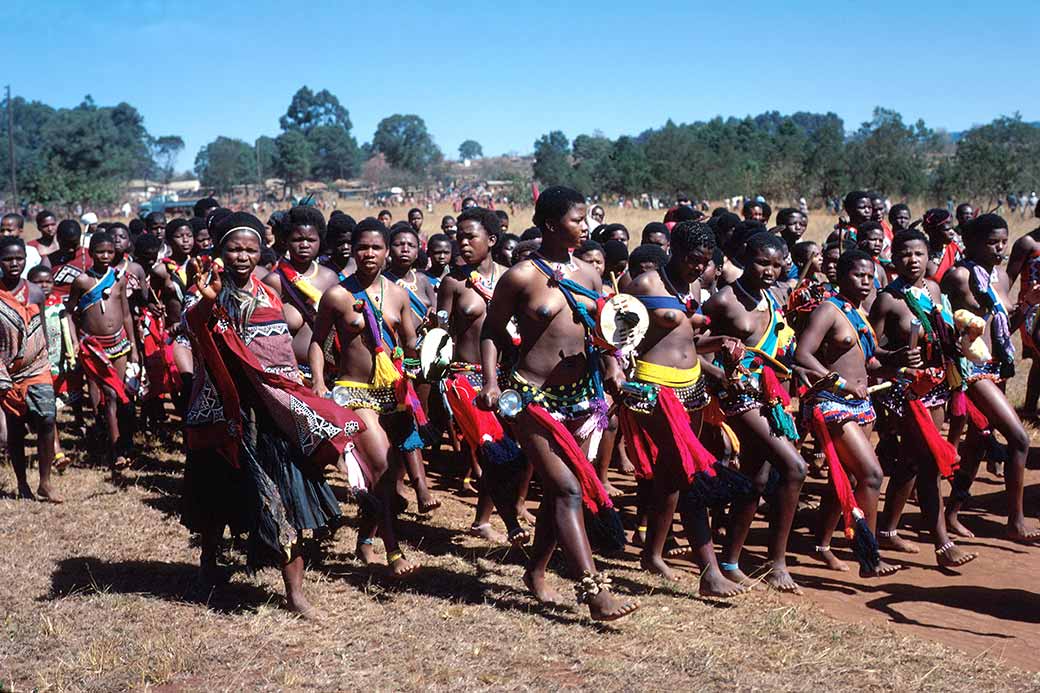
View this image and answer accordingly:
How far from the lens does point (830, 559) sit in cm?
677

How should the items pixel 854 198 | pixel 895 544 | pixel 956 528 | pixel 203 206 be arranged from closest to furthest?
pixel 895 544 < pixel 956 528 < pixel 854 198 < pixel 203 206

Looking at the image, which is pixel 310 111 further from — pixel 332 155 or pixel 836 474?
pixel 836 474

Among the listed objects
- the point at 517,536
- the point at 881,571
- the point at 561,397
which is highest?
the point at 561,397

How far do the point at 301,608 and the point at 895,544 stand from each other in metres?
3.94

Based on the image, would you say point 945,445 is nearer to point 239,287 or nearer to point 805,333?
point 805,333

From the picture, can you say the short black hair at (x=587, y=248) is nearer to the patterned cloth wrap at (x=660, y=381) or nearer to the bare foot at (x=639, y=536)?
the bare foot at (x=639, y=536)

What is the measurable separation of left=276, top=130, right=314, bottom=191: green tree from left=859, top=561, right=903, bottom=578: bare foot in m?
90.3

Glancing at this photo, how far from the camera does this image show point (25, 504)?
A: 26.2 ft

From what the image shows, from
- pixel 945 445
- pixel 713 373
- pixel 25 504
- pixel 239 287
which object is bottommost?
pixel 25 504

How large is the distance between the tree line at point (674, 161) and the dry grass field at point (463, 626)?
115ft

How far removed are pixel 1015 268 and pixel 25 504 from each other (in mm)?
8473

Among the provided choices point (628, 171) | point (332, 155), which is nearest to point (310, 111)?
point (332, 155)

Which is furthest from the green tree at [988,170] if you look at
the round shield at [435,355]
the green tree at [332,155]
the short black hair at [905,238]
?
the green tree at [332,155]

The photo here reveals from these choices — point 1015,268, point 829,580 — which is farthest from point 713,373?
point 1015,268
